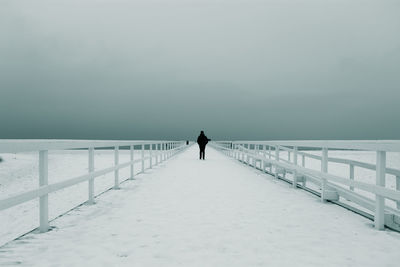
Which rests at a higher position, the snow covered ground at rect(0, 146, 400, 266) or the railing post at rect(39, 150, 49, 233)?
the railing post at rect(39, 150, 49, 233)

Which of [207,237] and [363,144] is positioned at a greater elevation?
[363,144]

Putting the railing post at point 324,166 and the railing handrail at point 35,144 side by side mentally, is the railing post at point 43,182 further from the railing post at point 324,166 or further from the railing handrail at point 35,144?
the railing post at point 324,166

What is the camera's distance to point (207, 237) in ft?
16.0

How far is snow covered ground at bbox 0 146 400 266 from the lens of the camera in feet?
13.2

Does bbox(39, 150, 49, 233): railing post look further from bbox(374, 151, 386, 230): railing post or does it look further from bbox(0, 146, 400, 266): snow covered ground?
Result: bbox(374, 151, 386, 230): railing post

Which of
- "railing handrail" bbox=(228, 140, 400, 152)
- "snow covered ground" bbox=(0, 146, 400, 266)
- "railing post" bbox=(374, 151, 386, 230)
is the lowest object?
"snow covered ground" bbox=(0, 146, 400, 266)

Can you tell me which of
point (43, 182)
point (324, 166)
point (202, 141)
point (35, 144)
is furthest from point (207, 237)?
point (202, 141)

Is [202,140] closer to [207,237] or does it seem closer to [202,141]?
→ [202,141]

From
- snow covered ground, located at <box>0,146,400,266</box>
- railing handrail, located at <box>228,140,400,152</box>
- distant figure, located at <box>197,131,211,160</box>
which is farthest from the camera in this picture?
distant figure, located at <box>197,131,211,160</box>

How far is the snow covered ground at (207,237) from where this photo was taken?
13.2 feet

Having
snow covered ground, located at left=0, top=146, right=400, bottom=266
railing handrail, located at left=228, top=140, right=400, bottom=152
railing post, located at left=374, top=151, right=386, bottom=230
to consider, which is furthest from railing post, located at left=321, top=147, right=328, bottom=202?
railing post, located at left=374, top=151, right=386, bottom=230

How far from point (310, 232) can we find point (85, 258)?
10.1 ft

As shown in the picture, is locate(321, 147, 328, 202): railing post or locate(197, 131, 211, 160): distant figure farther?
locate(197, 131, 211, 160): distant figure

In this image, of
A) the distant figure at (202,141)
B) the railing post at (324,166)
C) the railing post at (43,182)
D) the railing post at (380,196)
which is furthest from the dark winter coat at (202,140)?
the railing post at (43,182)
